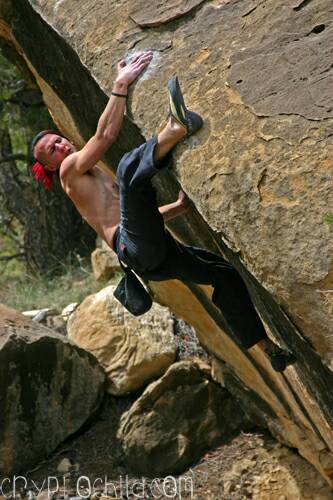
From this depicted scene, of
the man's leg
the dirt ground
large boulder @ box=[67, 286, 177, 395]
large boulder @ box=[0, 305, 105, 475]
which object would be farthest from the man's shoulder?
large boulder @ box=[67, 286, 177, 395]

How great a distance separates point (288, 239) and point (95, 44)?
1.82 m

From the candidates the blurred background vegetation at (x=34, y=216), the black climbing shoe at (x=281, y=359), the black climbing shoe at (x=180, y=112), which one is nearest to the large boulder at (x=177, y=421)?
the black climbing shoe at (x=281, y=359)

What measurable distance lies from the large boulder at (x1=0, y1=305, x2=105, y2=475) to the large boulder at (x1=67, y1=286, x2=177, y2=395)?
182mm

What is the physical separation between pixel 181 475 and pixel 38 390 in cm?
138

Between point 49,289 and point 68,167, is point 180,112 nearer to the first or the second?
point 68,167

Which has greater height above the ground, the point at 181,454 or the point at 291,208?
the point at 291,208

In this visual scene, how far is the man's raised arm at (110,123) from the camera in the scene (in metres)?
4.07

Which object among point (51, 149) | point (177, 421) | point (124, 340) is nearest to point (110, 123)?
point (51, 149)

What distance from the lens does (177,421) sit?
691 centimetres

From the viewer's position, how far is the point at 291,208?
10.9 feet

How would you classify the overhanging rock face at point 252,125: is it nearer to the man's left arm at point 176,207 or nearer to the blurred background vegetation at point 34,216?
the man's left arm at point 176,207

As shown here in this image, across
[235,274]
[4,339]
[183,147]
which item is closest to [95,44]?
[183,147]

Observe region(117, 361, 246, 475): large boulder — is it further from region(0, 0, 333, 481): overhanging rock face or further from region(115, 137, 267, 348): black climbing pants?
region(115, 137, 267, 348): black climbing pants

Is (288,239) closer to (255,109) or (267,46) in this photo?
(255,109)
